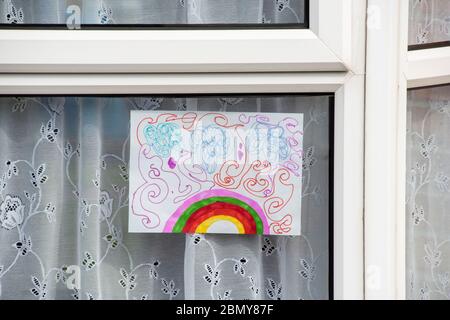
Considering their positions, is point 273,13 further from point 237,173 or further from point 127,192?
Result: point 127,192

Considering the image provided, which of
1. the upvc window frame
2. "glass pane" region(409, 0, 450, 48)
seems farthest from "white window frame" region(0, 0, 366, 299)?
"glass pane" region(409, 0, 450, 48)

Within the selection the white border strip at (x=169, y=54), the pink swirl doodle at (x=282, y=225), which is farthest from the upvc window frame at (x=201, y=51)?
the pink swirl doodle at (x=282, y=225)

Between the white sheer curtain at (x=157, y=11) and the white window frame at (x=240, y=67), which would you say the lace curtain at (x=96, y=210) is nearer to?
the white window frame at (x=240, y=67)

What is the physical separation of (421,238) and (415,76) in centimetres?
31

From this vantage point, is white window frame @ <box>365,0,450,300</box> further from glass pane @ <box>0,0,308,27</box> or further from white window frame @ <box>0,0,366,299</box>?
glass pane @ <box>0,0,308,27</box>

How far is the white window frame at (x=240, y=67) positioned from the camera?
1.13 meters

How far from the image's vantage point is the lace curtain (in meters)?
1.19

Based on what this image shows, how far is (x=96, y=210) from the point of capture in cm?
120

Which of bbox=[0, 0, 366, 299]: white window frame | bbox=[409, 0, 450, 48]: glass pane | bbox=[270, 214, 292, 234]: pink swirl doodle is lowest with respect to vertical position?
bbox=[270, 214, 292, 234]: pink swirl doodle

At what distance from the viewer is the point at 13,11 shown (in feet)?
3.91

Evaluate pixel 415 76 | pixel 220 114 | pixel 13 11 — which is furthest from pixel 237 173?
pixel 13 11

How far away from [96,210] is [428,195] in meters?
0.63

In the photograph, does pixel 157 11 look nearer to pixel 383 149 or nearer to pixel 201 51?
pixel 201 51

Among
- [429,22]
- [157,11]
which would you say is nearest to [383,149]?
[429,22]
